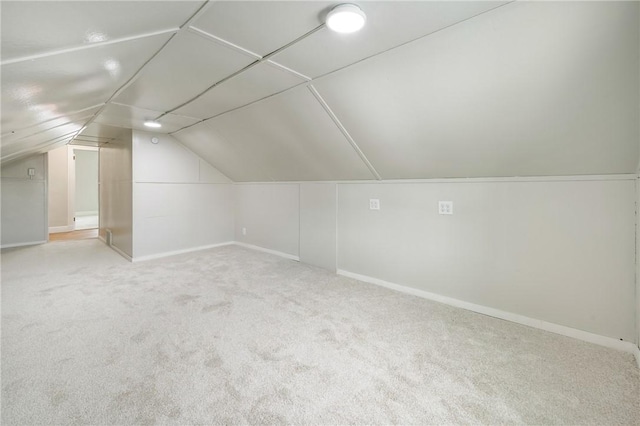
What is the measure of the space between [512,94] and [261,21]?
1588 mm

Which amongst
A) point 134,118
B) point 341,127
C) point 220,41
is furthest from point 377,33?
point 134,118

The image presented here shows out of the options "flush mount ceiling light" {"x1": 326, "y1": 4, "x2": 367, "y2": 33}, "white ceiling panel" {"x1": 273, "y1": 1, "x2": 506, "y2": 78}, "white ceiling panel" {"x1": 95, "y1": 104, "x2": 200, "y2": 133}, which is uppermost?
"white ceiling panel" {"x1": 95, "y1": 104, "x2": 200, "y2": 133}

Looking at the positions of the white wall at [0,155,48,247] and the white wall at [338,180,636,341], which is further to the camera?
the white wall at [0,155,48,247]

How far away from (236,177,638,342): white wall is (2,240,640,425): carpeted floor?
26cm

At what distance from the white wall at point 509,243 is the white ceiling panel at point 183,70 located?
195cm

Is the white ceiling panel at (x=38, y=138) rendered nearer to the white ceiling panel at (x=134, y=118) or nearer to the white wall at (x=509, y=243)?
the white ceiling panel at (x=134, y=118)

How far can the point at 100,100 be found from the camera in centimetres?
250

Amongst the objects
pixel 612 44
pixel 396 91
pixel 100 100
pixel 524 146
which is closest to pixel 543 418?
pixel 524 146

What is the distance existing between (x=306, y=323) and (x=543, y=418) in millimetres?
1582

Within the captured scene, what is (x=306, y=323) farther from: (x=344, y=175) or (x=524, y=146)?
(x=524, y=146)

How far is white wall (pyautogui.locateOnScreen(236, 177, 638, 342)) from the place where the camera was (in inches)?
A: 78.6

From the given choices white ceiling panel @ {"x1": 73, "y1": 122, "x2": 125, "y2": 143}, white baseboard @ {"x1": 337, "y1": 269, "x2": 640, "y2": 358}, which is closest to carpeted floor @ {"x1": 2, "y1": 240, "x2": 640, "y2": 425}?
white baseboard @ {"x1": 337, "y1": 269, "x2": 640, "y2": 358}

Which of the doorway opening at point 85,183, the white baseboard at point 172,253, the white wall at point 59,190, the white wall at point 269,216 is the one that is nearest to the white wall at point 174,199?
the white baseboard at point 172,253

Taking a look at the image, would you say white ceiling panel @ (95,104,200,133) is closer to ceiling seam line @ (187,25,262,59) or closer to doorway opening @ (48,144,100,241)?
ceiling seam line @ (187,25,262,59)
